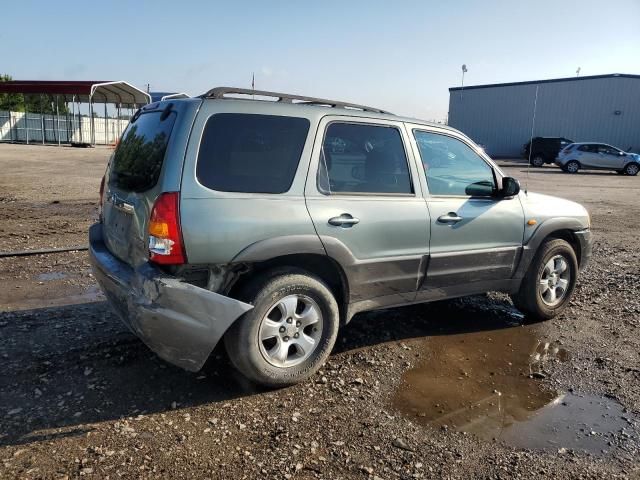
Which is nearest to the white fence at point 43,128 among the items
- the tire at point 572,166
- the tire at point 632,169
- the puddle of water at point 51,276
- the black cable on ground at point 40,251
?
the tire at point 572,166

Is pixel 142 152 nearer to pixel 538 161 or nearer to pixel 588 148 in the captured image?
pixel 588 148

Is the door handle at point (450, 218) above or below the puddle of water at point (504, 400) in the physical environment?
above

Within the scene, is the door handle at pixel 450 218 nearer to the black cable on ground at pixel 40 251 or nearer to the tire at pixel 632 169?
the black cable on ground at pixel 40 251

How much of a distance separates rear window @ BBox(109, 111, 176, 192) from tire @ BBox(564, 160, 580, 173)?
90.8 feet

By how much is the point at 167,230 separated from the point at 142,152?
0.78 metres

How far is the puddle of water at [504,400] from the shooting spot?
3.29 meters

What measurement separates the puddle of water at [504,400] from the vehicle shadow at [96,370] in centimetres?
52

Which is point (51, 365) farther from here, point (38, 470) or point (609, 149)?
point (609, 149)

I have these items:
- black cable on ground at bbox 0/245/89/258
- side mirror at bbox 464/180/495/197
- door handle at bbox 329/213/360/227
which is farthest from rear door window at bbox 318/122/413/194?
black cable on ground at bbox 0/245/89/258

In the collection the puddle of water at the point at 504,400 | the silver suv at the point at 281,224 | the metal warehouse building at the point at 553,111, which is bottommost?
the puddle of water at the point at 504,400

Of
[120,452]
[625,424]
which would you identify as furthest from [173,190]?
[625,424]

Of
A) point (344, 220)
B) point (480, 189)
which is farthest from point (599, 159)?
point (344, 220)

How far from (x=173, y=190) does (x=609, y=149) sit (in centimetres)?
2914

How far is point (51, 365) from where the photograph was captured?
3.84 meters
